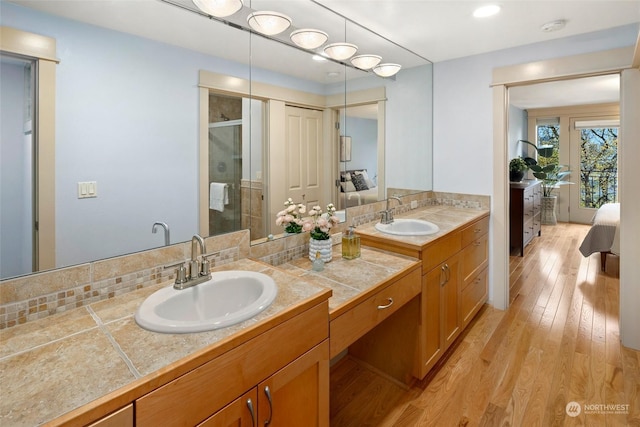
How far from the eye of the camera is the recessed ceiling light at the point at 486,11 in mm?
2049

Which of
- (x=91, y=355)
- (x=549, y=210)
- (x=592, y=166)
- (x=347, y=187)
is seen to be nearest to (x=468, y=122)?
(x=347, y=187)

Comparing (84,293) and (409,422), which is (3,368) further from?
(409,422)

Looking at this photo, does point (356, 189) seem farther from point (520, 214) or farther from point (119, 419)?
point (520, 214)

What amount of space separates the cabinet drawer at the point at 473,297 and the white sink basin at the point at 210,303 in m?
1.73

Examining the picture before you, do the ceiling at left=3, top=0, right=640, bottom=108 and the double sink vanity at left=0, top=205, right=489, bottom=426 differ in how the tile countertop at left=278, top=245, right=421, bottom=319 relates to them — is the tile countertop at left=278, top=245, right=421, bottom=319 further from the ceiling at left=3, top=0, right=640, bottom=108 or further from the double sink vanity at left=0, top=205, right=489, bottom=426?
the ceiling at left=3, top=0, right=640, bottom=108

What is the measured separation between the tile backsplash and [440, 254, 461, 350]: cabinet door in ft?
3.33

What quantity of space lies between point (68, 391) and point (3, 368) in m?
0.24

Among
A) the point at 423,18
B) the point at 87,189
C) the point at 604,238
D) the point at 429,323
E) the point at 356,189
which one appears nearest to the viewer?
the point at 87,189

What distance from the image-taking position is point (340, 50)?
6.85 ft

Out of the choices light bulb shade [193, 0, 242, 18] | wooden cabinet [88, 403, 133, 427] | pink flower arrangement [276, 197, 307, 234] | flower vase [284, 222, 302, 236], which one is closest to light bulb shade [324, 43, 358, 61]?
light bulb shade [193, 0, 242, 18]

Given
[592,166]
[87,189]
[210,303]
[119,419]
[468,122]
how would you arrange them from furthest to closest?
[592,166] < [468,122] < [210,303] < [87,189] < [119,419]

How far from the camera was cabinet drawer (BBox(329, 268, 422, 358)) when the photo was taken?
1328 millimetres

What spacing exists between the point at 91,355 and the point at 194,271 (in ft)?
1.64

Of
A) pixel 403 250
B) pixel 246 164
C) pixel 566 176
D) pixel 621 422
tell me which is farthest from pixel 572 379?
pixel 566 176
